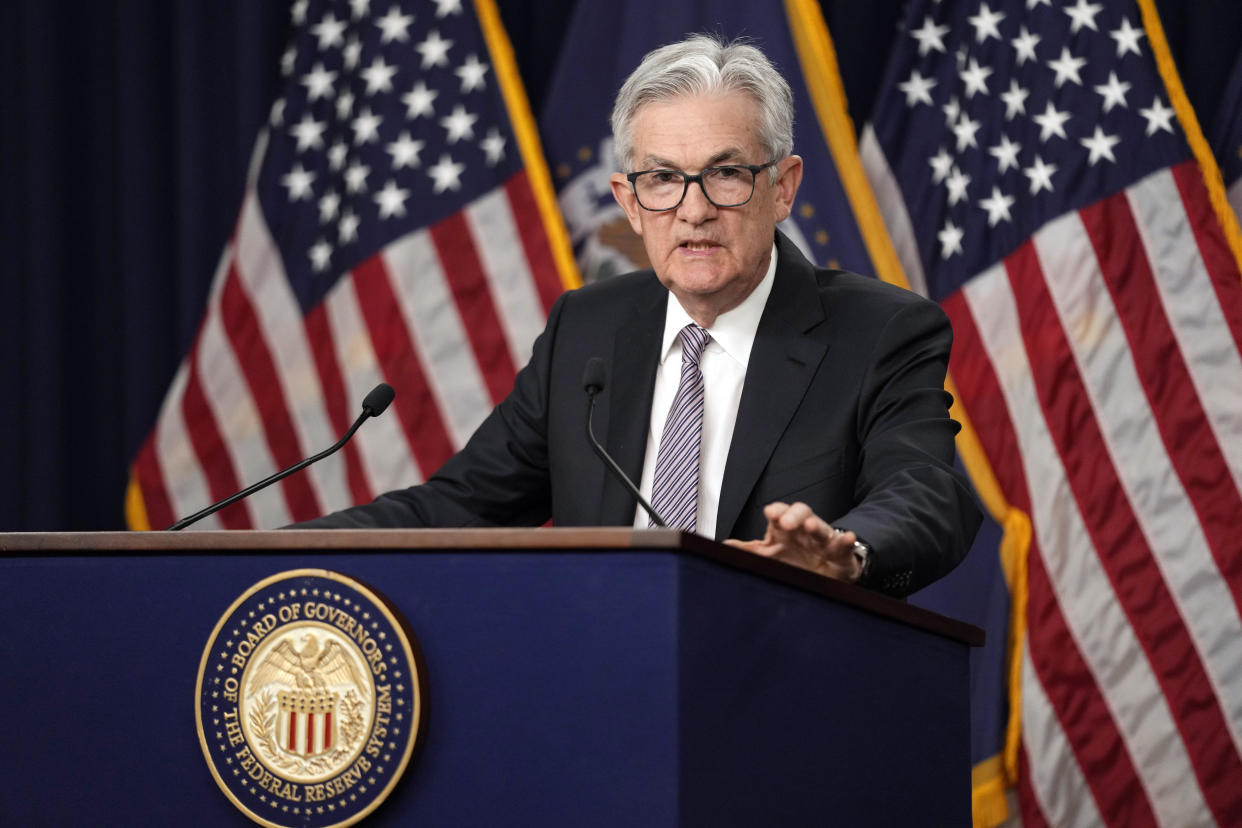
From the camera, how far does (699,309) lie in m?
2.31

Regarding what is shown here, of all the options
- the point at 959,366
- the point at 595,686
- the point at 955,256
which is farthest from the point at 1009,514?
the point at 595,686

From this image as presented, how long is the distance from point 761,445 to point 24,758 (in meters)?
1.05

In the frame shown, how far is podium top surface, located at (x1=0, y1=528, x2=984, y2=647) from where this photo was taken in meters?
1.33

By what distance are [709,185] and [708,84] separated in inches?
6.0

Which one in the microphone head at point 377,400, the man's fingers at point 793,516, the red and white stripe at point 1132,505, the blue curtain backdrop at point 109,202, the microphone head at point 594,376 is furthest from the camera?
the blue curtain backdrop at point 109,202

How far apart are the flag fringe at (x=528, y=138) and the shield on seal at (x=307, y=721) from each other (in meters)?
2.69

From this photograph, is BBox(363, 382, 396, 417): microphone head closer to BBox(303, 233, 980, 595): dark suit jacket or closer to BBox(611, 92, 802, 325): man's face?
BBox(303, 233, 980, 595): dark suit jacket

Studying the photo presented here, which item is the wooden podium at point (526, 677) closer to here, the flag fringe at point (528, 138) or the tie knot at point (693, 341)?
the tie knot at point (693, 341)

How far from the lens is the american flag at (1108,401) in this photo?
3555mm

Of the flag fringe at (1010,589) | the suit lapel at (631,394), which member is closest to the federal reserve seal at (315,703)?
the suit lapel at (631,394)

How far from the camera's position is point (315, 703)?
140 centimetres

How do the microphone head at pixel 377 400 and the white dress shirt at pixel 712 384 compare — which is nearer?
the microphone head at pixel 377 400

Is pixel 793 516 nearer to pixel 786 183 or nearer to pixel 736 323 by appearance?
pixel 736 323

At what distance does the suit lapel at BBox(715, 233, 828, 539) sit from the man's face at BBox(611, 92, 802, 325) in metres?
0.08
